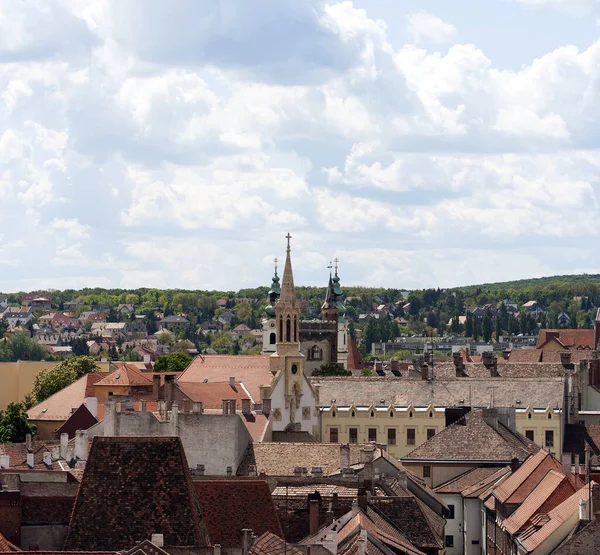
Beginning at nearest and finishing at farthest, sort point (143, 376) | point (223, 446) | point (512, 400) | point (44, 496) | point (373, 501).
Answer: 1. point (44, 496)
2. point (373, 501)
3. point (223, 446)
4. point (512, 400)
5. point (143, 376)

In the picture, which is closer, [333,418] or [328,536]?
[328,536]

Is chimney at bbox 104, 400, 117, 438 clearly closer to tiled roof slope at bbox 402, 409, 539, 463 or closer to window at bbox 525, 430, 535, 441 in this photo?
tiled roof slope at bbox 402, 409, 539, 463

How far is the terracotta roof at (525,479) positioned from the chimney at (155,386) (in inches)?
1413

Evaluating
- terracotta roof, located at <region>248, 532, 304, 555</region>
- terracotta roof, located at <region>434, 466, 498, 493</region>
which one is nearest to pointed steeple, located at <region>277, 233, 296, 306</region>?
terracotta roof, located at <region>434, 466, 498, 493</region>

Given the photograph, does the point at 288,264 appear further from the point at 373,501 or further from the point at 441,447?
the point at 373,501

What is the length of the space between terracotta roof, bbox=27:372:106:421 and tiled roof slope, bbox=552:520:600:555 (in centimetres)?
6137

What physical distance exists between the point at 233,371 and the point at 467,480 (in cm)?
4095

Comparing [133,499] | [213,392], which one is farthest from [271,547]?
[213,392]

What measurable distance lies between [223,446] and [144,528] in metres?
32.5

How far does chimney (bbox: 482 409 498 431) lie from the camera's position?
4358 inches

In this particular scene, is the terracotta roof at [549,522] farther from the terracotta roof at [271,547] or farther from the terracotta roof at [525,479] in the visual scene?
the terracotta roof at [271,547]

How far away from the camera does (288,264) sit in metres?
131

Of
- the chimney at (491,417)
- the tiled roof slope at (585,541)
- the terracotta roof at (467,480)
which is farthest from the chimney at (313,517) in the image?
the chimney at (491,417)

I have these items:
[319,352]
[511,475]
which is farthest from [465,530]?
[319,352]
